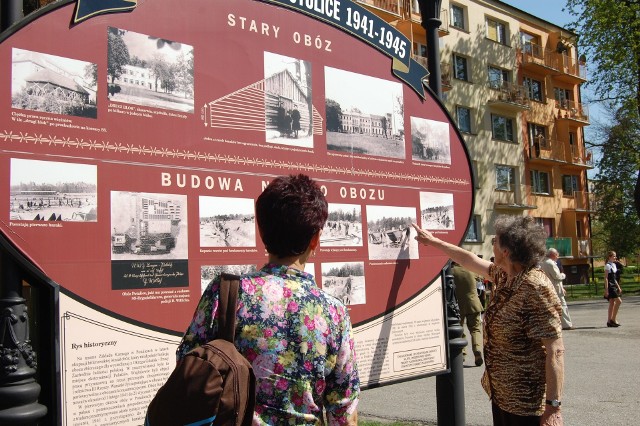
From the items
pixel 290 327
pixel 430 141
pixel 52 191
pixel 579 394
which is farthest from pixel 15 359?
pixel 579 394

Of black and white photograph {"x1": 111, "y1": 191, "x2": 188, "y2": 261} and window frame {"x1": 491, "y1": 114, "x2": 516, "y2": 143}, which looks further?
window frame {"x1": 491, "y1": 114, "x2": 516, "y2": 143}

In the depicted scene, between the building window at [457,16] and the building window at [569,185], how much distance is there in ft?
43.4

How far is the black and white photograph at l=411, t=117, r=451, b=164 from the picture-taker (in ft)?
14.8

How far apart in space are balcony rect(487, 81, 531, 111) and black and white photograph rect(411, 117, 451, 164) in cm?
3112

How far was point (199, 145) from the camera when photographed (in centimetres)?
321

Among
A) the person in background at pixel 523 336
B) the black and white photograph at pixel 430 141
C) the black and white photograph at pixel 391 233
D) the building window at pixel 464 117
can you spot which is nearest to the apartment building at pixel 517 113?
the building window at pixel 464 117

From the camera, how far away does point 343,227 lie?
3.91 meters

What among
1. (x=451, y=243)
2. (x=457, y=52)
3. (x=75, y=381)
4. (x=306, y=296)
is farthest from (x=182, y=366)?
(x=457, y=52)

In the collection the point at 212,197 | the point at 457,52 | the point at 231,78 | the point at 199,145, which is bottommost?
the point at 212,197

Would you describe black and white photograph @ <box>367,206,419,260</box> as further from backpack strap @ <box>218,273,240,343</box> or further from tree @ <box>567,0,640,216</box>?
tree @ <box>567,0,640,216</box>

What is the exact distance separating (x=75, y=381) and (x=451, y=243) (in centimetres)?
285

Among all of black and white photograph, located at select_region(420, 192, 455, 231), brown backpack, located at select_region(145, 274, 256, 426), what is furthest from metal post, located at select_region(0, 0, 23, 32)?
black and white photograph, located at select_region(420, 192, 455, 231)

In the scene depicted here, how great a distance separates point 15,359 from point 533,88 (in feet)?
132

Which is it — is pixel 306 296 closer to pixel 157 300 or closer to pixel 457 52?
pixel 157 300
